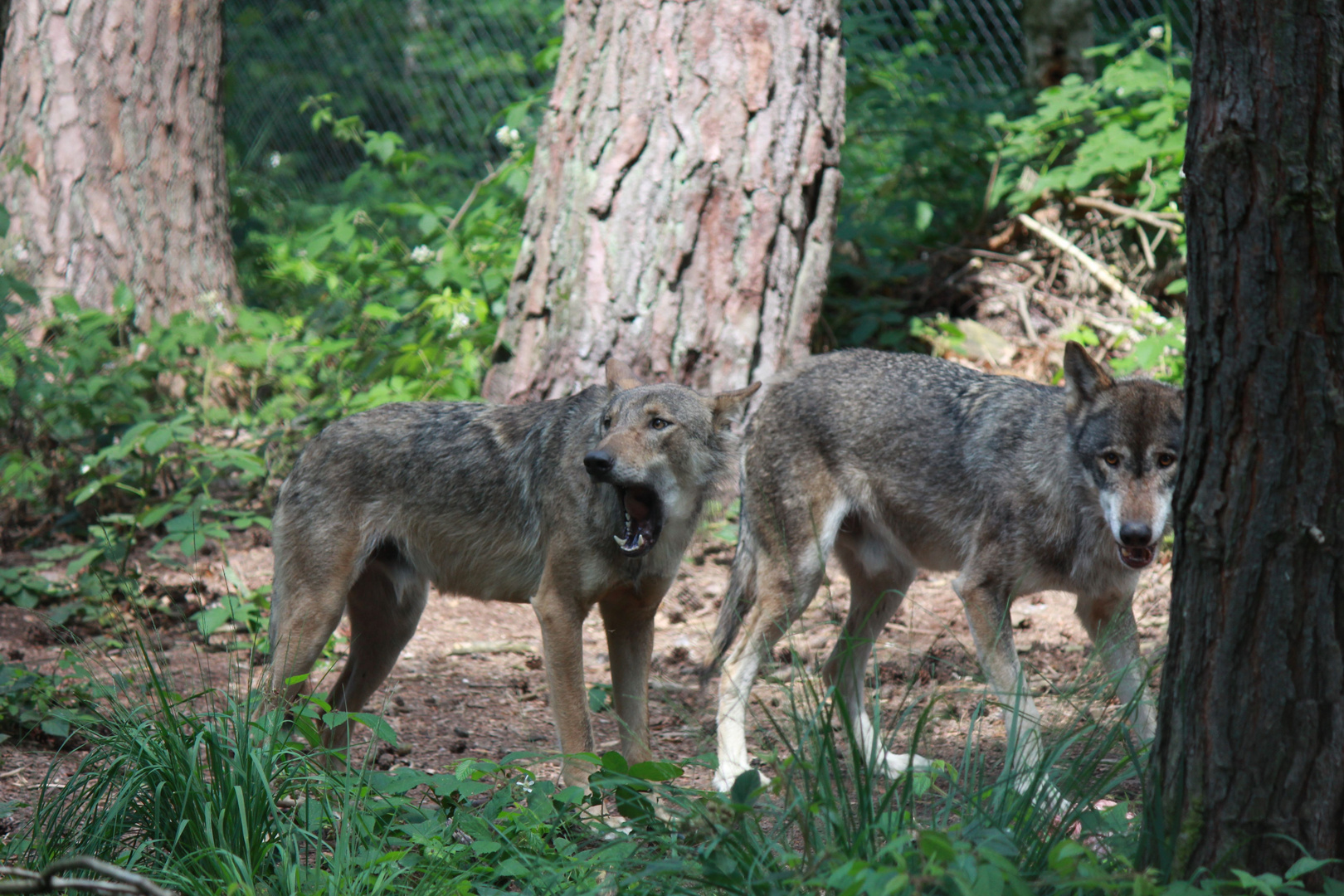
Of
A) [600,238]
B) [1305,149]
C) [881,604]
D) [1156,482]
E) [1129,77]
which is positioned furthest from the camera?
[1129,77]

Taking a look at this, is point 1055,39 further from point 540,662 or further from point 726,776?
point 726,776

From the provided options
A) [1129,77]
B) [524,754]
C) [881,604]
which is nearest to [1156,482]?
[881,604]

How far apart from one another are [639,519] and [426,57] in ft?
35.7

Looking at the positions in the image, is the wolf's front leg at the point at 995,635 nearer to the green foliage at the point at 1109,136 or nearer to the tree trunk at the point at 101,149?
the green foliage at the point at 1109,136

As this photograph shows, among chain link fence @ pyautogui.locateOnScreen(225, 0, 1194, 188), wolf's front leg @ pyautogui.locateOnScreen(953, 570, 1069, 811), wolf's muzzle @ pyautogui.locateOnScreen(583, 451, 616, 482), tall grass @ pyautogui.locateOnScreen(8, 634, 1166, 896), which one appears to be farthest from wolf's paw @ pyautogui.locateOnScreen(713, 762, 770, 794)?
chain link fence @ pyautogui.locateOnScreen(225, 0, 1194, 188)

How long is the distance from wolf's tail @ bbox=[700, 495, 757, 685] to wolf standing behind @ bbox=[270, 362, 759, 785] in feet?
1.88

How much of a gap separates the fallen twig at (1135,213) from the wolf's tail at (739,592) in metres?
4.73

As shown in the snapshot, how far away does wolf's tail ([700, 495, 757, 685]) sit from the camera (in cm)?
475

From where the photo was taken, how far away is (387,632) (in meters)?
4.56

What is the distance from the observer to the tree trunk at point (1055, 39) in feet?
31.0

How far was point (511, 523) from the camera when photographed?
450cm

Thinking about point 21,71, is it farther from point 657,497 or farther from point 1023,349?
point 1023,349

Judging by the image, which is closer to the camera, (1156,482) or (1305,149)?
(1305,149)

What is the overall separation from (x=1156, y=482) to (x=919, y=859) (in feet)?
6.97
